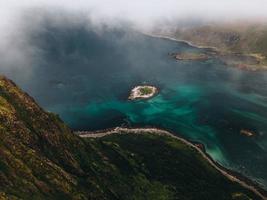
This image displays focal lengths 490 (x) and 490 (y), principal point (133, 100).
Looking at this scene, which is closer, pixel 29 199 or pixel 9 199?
pixel 9 199

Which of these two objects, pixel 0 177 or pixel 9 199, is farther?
pixel 0 177
